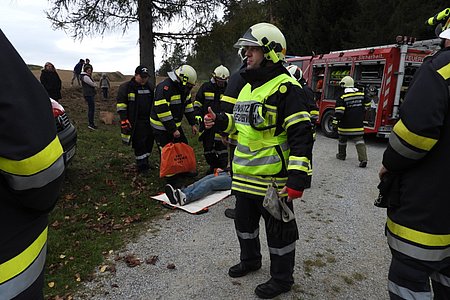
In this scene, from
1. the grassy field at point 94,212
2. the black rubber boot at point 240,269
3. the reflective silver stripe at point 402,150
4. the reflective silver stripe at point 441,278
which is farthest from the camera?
the grassy field at point 94,212

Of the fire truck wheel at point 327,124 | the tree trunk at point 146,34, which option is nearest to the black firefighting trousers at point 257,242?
the tree trunk at point 146,34

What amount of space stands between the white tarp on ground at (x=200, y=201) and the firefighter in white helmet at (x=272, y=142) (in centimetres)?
196

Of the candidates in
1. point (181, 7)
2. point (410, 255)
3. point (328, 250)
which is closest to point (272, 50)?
point (410, 255)

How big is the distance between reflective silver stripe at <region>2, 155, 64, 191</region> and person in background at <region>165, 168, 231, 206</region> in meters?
3.58

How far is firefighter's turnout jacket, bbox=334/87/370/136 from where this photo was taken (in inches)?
303

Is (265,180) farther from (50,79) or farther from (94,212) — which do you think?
(50,79)

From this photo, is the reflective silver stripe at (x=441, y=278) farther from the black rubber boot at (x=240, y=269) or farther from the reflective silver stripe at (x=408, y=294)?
the black rubber boot at (x=240, y=269)

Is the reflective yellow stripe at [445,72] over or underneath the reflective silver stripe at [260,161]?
over

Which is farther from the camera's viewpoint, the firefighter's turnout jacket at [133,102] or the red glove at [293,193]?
the firefighter's turnout jacket at [133,102]

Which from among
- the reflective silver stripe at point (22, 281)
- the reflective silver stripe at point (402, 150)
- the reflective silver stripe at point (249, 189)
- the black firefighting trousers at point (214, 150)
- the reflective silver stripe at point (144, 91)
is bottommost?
the black firefighting trousers at point (214, 150)

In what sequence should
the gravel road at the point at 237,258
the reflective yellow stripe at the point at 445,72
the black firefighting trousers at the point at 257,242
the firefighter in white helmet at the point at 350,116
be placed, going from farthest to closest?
the firefighter in white helmet at the point at 350,116 → the gravel road at the point at 237,258 → the black firefighting trousers at the point at 257,242 → the reflective yellow stripe at the point at 445,72

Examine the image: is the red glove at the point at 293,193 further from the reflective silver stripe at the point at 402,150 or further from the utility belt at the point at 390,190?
the reflective silver stripe at the point at 402,150

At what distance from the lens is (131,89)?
615cm

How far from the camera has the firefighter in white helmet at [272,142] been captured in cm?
252
